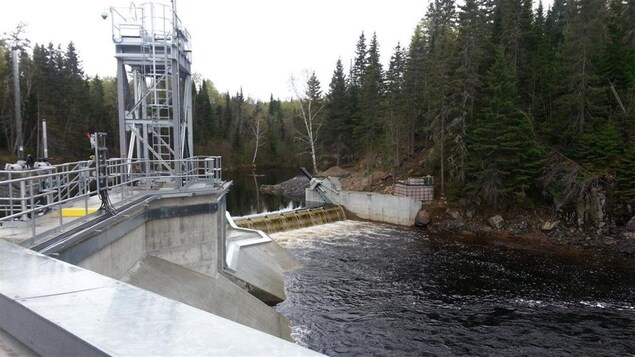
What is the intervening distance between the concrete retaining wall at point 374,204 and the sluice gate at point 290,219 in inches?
53.4

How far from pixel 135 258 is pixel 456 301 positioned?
12062 millimetres

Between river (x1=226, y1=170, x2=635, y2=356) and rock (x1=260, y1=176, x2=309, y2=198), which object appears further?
rock (x1=260, y1=176, x2=309, y2=198)

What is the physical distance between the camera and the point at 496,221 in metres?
28.9

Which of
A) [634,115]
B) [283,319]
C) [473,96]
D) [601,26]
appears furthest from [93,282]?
[601,26]

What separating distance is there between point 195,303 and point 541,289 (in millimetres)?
14445

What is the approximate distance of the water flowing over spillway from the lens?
13.3m

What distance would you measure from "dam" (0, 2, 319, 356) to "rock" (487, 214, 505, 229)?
15.1m

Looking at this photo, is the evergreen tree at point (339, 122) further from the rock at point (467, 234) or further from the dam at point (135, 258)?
the dam at point (135, 258)

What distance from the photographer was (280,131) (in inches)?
3494

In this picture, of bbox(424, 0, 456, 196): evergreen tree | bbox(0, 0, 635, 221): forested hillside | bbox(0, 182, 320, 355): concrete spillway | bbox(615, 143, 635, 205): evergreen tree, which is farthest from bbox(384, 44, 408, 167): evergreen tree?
bbox(0, 182, 320, 355): concrete spillway

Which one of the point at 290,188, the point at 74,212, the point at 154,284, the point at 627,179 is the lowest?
the point at 290,188

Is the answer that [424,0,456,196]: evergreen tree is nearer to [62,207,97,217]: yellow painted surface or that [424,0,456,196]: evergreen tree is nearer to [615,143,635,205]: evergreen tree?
[615,143,635,205]: evergreen tree

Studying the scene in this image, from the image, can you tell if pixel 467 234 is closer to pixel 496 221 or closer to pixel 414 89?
pixel 496 221

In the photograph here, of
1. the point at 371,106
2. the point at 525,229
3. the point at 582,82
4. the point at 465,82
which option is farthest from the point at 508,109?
the point at 371,106
